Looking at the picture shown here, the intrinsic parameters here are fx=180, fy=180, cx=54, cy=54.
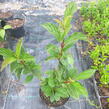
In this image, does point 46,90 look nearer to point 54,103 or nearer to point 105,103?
point 54,103

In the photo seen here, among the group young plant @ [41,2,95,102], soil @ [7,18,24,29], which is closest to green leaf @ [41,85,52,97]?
young plant @ [41,2,95,102]

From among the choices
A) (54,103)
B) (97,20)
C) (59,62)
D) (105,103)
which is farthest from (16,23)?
(105,103)

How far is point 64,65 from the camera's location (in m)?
1.85

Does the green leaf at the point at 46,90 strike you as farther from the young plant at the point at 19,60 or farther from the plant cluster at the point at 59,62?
the young plant at the point at 19,60

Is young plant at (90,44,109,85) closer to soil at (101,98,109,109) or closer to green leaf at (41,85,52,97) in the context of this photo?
soil at (101,98,109,109)

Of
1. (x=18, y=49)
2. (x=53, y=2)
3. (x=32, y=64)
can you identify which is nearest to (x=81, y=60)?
(x=32, y=64)

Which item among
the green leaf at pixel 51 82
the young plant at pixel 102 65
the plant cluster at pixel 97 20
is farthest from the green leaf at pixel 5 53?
the plant cluster at pixel 97 20

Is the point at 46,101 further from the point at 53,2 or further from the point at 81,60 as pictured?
the point at 53,2

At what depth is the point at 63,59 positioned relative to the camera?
180cm

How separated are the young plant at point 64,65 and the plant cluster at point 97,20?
143 centimetres

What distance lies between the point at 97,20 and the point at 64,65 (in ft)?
6.37

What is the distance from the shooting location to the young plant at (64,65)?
1.66 m

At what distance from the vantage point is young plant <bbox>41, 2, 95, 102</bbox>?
1.66m

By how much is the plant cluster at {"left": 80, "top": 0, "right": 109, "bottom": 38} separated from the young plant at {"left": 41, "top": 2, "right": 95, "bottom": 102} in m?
1.43
